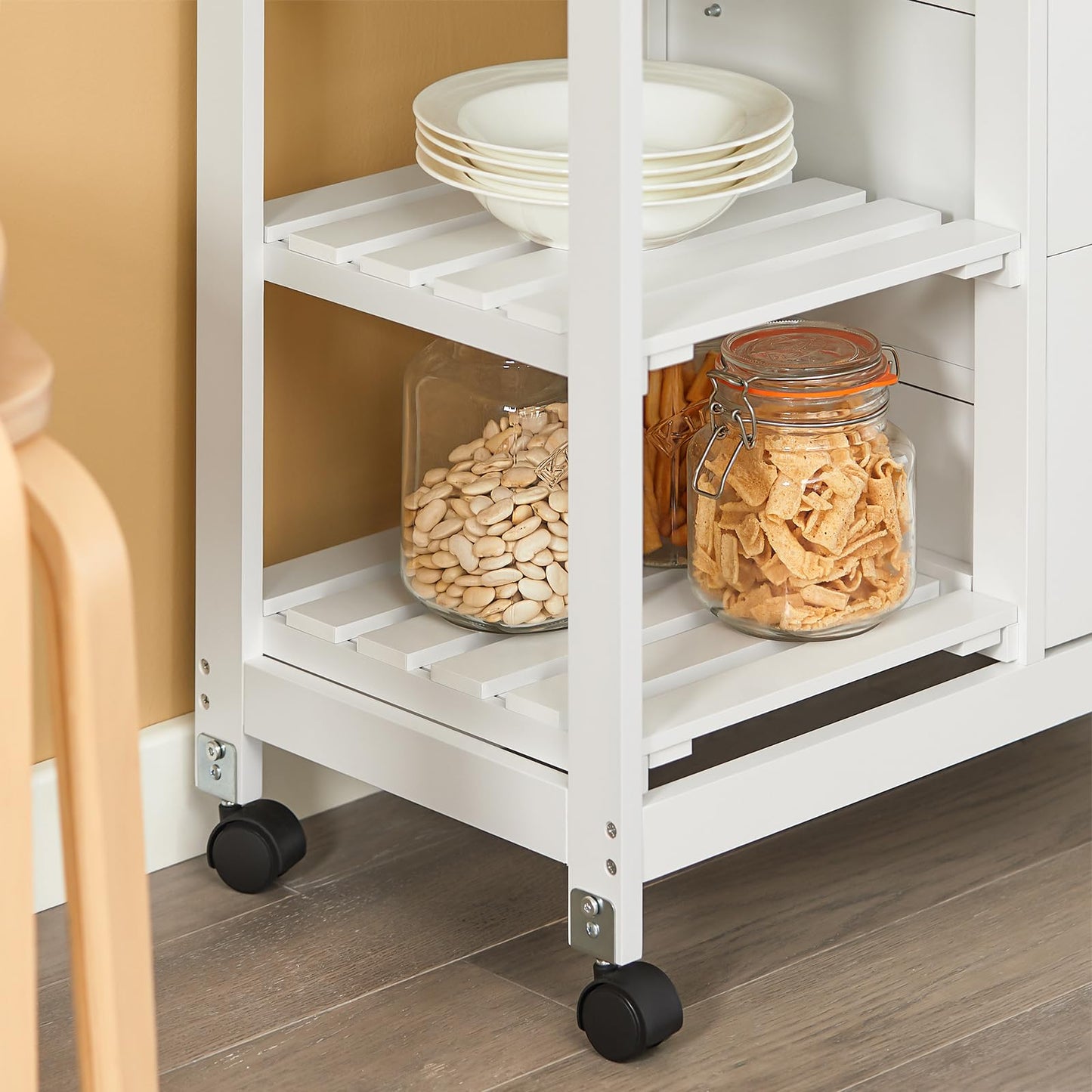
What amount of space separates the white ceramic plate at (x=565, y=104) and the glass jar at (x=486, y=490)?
17 centimetres

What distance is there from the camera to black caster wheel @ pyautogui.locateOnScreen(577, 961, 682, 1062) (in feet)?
4.04

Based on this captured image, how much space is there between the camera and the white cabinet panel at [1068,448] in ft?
4.44

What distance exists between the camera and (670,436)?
4.76 feet

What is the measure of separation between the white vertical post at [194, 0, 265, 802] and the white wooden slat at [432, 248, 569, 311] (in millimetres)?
201

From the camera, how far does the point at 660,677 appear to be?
51.2 inches

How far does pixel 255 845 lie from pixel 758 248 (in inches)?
23.2

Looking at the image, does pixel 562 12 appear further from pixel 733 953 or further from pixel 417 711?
pixel 733 953

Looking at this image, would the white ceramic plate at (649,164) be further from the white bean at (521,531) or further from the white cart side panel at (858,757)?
the white cart side panel at (858,757)

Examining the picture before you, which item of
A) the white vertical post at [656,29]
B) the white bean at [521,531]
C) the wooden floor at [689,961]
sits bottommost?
the wooden floor at [689,961]

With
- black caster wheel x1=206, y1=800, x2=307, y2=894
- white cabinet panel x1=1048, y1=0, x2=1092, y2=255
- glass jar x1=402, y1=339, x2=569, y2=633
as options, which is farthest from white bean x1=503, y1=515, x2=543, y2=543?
white cabinet panel x1=1048, y1=0, x2=1092, y2=255

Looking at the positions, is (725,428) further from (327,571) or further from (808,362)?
(327,571)

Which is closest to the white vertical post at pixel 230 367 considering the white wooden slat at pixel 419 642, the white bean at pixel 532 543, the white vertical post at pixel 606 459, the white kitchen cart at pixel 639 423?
the white kitchen cart at pixel 639 423

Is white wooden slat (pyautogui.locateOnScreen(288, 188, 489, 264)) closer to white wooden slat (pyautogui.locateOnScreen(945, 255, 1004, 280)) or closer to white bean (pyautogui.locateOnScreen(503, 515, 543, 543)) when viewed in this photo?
white bean (pyautogui.locateOnScreen(503, 515, 543, 543))

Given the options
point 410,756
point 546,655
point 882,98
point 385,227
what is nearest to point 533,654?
point 546,655
